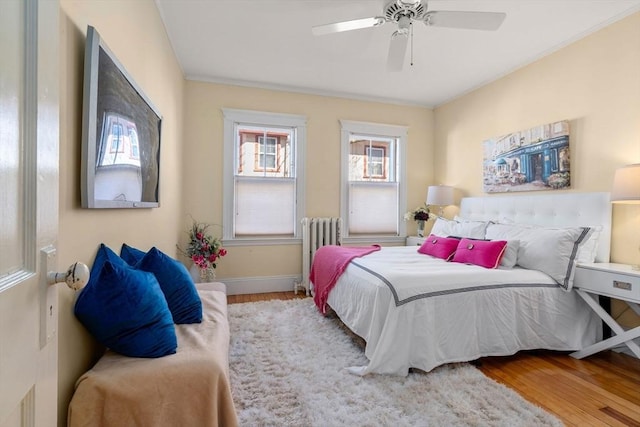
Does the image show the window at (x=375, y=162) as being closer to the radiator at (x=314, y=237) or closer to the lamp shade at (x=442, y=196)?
the lamp shade at (x=442, y=196)

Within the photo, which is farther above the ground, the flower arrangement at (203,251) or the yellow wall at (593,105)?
the yellow wall at (593,105)

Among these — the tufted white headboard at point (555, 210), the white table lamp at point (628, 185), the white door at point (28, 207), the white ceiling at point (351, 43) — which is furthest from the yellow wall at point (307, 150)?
the white door at point (28, 207)

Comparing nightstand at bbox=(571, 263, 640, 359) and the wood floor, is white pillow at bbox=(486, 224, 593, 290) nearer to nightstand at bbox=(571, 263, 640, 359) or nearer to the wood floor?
nightstand at bbox=(571, 263, 640, 359)

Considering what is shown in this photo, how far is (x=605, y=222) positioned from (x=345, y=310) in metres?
2.34

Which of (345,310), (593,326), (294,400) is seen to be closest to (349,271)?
(345,310)

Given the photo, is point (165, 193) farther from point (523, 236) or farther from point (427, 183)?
point (427, 183)

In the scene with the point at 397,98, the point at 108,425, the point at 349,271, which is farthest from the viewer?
the point at 397,98

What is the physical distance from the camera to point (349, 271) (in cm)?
268

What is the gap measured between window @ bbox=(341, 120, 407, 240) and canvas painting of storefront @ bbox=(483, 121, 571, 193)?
125 cm

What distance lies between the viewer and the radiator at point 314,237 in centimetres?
408

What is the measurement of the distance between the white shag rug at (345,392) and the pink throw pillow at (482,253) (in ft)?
2.94

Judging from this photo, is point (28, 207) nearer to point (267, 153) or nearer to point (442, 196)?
point (267, 153)

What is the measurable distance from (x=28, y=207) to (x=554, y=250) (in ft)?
10.3

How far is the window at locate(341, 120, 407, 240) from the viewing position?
437 centimetres
